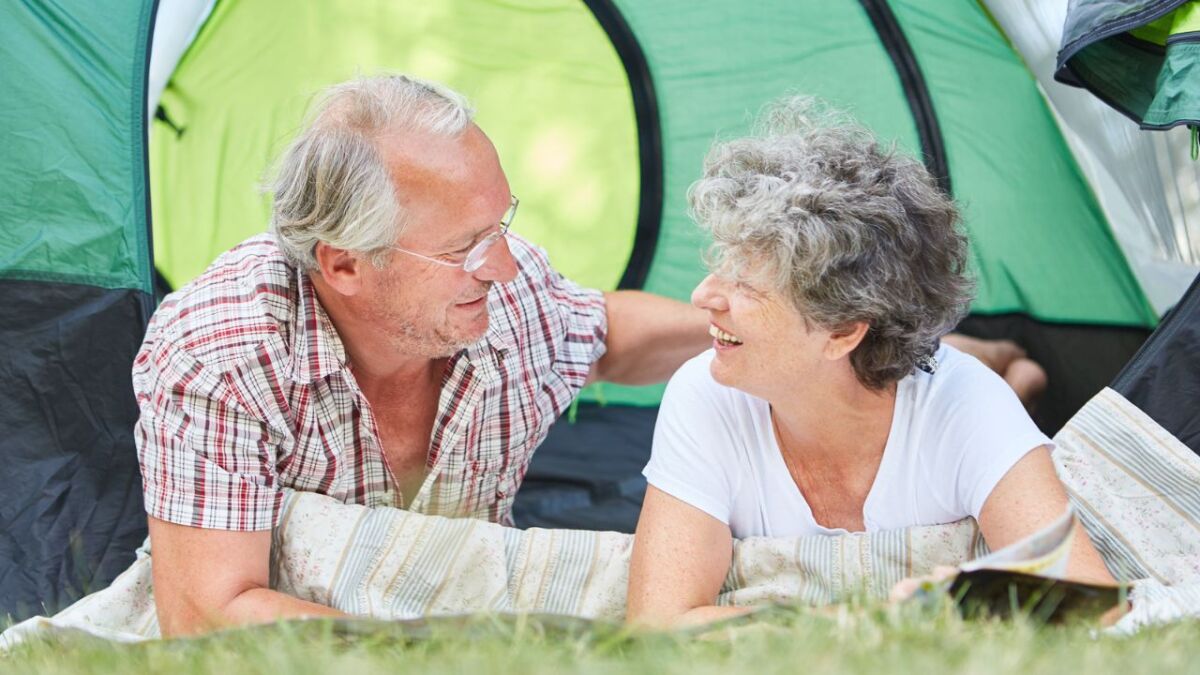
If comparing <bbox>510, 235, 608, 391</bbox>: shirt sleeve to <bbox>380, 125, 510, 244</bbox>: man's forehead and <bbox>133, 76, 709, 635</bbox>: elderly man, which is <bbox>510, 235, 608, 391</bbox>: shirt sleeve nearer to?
<bbox>133, 76, 709, 635</bbox>: elderly man

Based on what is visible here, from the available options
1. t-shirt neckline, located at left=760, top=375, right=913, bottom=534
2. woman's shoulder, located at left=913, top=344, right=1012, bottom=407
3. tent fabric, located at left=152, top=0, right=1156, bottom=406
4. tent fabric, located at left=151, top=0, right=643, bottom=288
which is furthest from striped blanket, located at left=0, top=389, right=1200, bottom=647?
tent fabric, located at left=151, top=0, right=643, bottom=288

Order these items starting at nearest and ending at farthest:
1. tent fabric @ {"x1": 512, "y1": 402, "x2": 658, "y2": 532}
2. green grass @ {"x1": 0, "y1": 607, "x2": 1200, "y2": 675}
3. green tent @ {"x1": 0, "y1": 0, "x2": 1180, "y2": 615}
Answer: green grass @ {"x1": 0, "y1": 607, "x2": 1200, "y2": 675}, green tent @ {"x1": 0, "y1": 0, "x2": 1180, "y2": 615}, tent fabric @ {"x1": 512, "y1": 402, "x2": 658, "y2": 532}

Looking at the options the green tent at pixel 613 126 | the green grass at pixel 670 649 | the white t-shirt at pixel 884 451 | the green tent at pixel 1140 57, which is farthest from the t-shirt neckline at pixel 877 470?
the green tent at pixel 613 126

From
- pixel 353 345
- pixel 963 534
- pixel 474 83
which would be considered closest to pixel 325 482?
pixel 353 345

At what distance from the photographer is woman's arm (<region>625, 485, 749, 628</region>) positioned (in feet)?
6.29

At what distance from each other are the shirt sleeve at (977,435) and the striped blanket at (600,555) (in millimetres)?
92

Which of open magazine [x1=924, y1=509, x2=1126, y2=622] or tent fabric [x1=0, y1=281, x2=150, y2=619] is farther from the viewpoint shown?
tent fabric [x1=0, y1=281, x2=150, y2=619]

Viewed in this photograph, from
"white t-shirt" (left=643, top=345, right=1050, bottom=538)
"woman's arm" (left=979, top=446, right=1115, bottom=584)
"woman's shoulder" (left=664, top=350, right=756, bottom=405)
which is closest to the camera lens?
"woman's arm" (left=979, top=446, right=1115, bottom=584)

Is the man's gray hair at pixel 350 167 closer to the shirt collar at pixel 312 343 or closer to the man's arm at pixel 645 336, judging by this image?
the shirt collar at pixel 312 343

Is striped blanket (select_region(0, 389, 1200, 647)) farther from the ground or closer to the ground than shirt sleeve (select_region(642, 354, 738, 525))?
closer to the ground

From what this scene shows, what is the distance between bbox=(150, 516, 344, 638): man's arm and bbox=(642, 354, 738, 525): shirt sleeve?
529 mm

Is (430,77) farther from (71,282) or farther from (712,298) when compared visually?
(712,298)

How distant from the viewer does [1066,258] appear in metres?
3.00

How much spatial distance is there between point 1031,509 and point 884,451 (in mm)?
237
